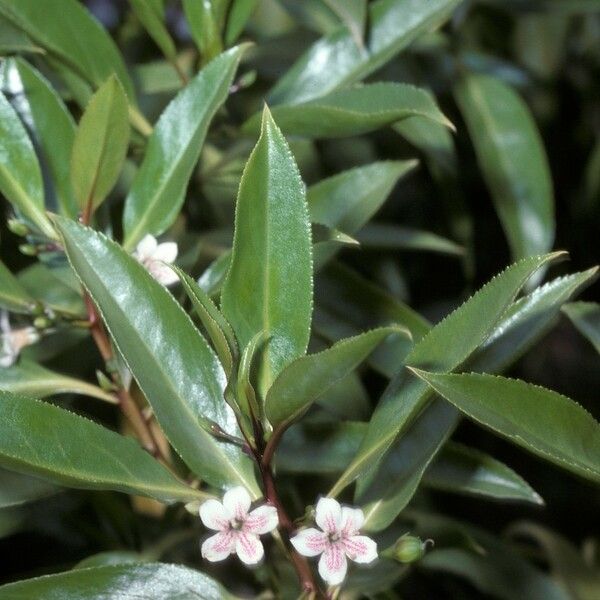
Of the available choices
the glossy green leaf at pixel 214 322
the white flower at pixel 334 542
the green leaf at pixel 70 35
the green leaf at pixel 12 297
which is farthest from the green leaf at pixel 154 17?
the white flower at pixel 334 542

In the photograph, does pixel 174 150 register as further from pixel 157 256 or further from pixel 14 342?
pixel 14 342

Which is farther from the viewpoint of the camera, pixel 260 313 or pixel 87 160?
pixel 87 160

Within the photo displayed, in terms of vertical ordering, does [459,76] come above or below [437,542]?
above

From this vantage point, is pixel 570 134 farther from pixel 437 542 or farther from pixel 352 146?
pixel 437 542

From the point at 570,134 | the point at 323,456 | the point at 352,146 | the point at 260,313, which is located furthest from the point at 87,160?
the point at 570,134

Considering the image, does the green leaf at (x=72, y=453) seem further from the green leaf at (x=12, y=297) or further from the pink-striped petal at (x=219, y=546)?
the green leaf at (x=12, y=297)

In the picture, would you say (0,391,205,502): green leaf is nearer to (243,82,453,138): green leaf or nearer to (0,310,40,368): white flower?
(0,310,40,368): white flower

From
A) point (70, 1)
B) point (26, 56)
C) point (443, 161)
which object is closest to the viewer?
point (70, 1)
